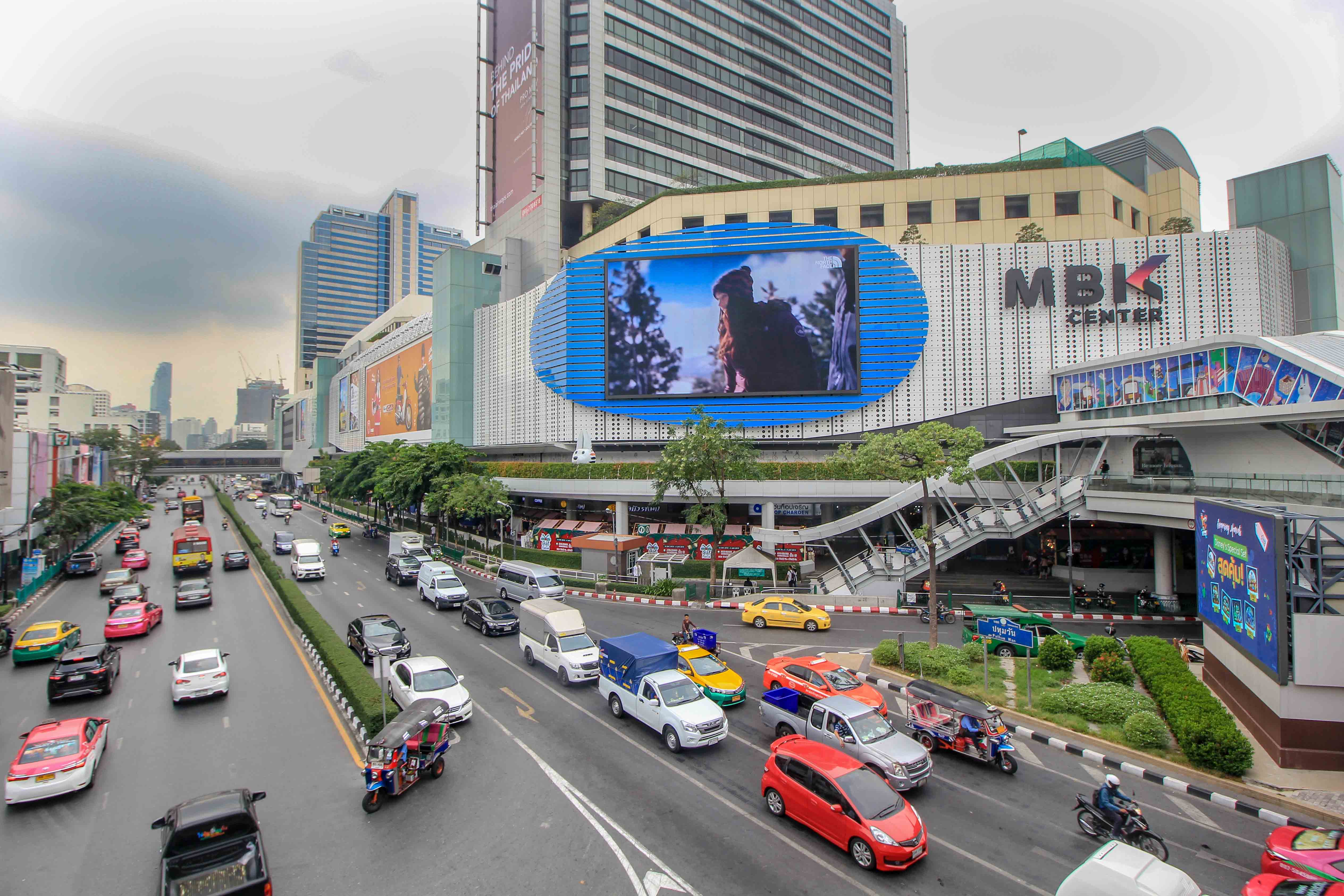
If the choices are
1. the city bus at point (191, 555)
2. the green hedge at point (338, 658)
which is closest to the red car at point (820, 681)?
the green hedge at point (338, 658)

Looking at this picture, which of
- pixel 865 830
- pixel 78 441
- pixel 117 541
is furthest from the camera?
pixel 78 441

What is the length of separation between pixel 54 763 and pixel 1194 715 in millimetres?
25268

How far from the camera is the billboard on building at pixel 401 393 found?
7394cm

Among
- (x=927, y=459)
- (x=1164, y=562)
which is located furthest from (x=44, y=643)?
(x=1164, y=562)

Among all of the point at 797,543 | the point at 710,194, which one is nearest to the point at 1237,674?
the point at 797,543

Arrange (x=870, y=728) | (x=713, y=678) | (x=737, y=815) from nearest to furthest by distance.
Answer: (x=737, y=815)
(x=870, y=728)
(x=713, y=678)

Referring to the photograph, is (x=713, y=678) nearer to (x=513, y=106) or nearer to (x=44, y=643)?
(x=44, y=643)

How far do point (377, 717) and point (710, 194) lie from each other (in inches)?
1852

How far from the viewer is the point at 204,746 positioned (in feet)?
52.4

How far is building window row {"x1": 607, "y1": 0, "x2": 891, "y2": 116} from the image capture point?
217 ft

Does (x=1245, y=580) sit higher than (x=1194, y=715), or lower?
higher

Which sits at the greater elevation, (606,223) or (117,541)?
(606,223)

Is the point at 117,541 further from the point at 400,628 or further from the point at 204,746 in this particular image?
the point at 204,746

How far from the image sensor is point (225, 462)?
563 ft
